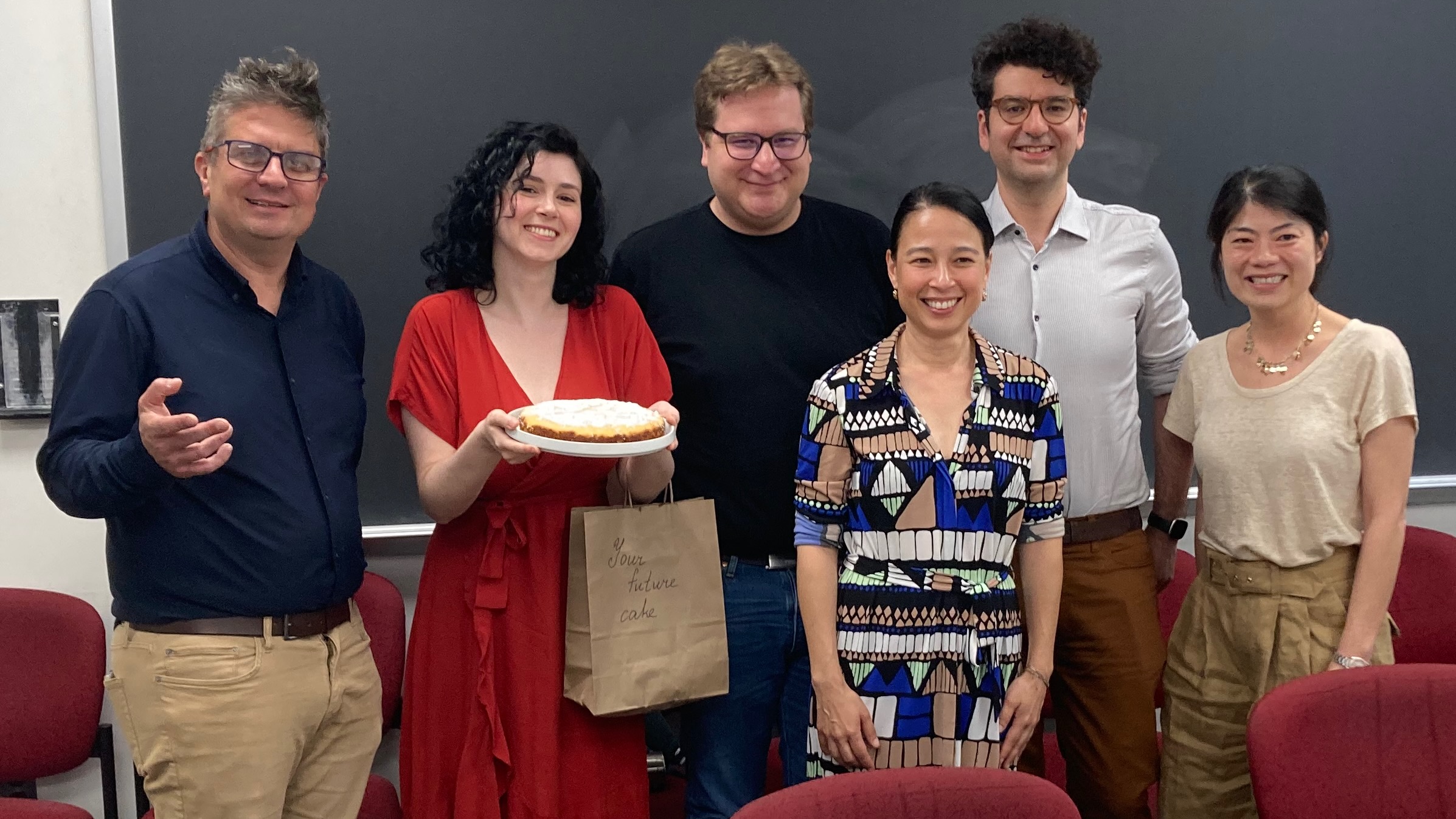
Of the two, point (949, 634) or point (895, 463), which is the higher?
point (895, 463)

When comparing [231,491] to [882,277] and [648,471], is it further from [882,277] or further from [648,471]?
[882,277]

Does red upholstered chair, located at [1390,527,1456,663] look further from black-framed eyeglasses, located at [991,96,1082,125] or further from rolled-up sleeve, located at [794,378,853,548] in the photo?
rolled-up sleeve, located at [794,378,853,548]

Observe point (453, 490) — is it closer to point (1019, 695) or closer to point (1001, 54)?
point (1019, 695)

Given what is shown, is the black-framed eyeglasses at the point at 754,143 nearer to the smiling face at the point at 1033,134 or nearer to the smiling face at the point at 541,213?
the smiling face at the point at 541,213

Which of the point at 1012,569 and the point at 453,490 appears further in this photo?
the point at 1012,569

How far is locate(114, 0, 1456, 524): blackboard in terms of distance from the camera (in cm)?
232

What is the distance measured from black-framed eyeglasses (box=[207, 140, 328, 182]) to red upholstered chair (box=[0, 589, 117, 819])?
124 centimetres

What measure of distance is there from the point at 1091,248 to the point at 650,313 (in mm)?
953

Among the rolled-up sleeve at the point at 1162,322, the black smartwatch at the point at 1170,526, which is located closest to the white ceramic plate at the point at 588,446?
the rolled-up sleeve at the point at 1162,322

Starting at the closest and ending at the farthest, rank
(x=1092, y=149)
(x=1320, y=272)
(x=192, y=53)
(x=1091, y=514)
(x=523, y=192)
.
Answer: (x=523, y=192)
(x=1320, y=272)
(x=1091, y=514)
(x=192, y=53)
(x=1092, y=149)

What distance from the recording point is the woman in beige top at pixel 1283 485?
1.86 m

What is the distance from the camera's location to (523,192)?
6.07 feet

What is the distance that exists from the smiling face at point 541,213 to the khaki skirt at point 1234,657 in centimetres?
145

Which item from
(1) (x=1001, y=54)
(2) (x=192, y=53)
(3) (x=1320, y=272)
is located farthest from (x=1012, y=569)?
(2) (x=192, y=53)
